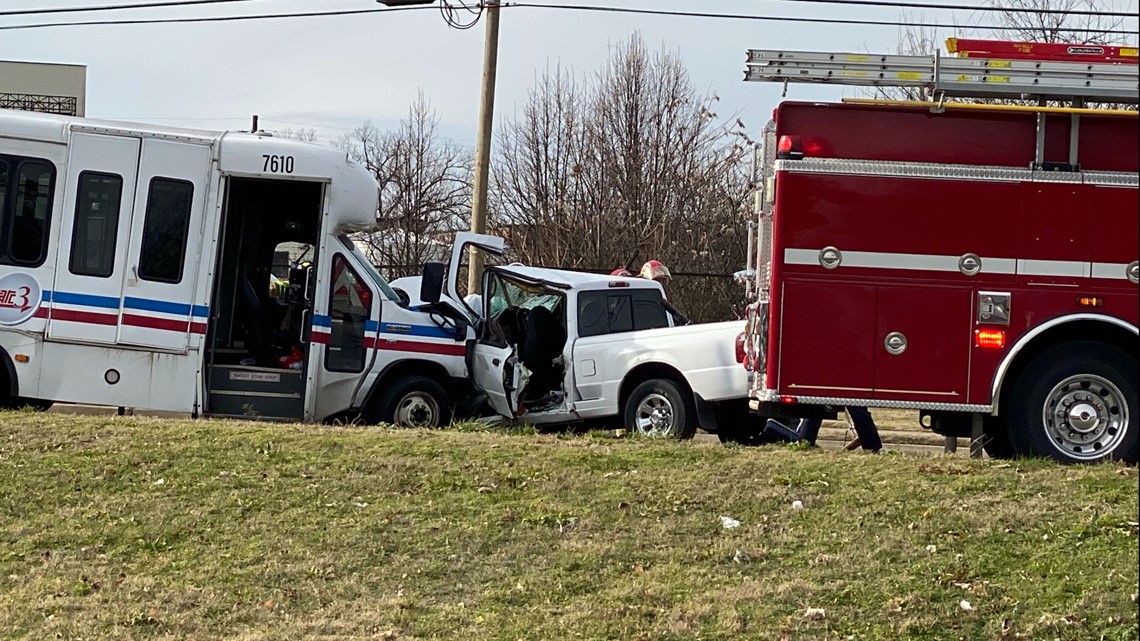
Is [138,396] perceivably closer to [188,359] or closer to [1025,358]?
[188,359]

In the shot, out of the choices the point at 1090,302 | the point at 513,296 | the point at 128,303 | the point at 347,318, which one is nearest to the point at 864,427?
the point at 1090,302

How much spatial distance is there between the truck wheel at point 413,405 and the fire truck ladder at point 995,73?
460 cm

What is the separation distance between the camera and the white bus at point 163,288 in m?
11.7

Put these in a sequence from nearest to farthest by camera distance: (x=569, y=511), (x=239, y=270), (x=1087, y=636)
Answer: (x=1087, y=636) < (x=569, y=511) < (x=239, y=270)

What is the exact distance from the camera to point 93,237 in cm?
1176

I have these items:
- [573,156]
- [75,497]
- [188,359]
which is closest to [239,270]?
[188,359]

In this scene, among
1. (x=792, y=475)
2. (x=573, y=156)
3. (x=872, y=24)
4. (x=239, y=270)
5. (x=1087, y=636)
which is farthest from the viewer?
(x=573, y=156)

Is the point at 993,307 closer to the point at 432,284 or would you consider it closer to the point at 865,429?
the point at 865,429

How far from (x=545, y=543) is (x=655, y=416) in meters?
4.65

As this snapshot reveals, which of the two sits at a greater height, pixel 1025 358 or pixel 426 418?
pixel 1025 358

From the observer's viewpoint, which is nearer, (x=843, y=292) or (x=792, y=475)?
(x=792, y=475)

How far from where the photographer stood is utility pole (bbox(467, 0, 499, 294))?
18938 millimetres

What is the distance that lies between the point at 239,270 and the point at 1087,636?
9.70 metres

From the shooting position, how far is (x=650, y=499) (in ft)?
26.5
